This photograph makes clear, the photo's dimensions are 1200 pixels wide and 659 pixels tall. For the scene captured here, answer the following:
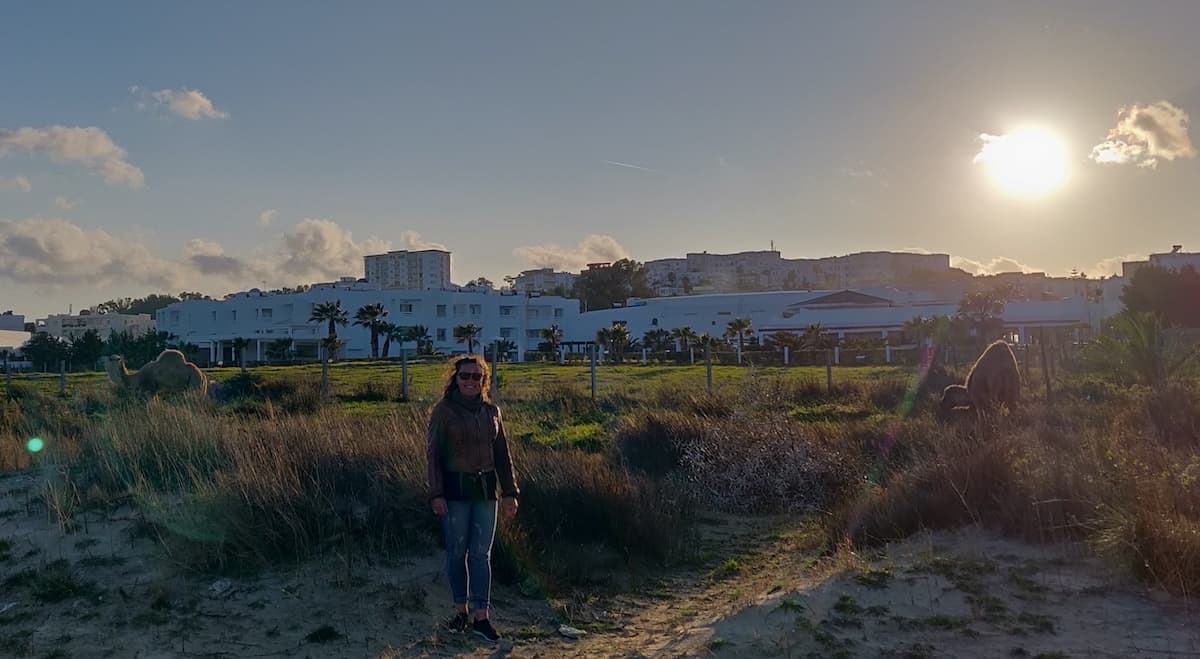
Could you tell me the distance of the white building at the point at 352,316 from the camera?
79000 millimetres

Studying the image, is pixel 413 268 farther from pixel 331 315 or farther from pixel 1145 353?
pixel 1145 353

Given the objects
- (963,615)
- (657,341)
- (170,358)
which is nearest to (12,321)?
(657,341)

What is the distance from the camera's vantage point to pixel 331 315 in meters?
74.8

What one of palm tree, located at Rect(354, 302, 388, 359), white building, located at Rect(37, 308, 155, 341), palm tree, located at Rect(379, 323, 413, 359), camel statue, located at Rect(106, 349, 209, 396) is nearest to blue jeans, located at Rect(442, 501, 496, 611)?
camel statue, located at Rect(106, 349, 209, 396)

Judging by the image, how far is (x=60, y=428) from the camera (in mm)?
11703

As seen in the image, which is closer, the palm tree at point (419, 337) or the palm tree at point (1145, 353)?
the palm tree at point (1145, 353)

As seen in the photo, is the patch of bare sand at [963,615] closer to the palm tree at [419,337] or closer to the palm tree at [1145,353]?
the palm tree at [1145,353]

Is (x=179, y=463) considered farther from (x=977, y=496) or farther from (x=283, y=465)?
(x=977, y=496)

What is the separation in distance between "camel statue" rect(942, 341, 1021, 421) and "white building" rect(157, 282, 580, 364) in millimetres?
64913

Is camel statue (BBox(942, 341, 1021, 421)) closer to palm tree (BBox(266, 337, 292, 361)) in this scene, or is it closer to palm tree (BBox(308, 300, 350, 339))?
palm tree (BBox(266, 337, 292, 361))

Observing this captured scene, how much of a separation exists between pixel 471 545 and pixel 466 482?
415mm

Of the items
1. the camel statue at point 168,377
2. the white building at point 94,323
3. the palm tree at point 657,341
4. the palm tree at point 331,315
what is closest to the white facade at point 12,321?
the white building at point 94,323

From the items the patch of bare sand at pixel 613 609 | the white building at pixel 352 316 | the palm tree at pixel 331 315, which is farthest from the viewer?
the white building at pixel 352 316

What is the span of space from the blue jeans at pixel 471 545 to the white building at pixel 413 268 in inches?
5647
